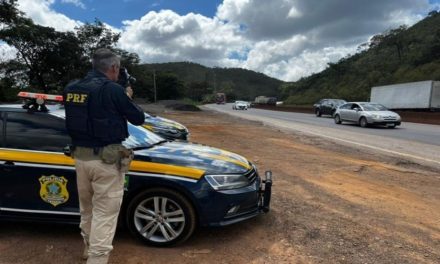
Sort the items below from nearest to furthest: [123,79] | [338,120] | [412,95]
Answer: [123,79]
[338,120]
[412,95]

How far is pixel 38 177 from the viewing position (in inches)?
177

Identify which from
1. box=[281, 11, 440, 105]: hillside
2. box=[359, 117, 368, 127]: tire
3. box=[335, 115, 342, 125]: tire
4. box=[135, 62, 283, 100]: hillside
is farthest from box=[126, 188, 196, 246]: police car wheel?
box=[135, 62, 283, 100]: hillside

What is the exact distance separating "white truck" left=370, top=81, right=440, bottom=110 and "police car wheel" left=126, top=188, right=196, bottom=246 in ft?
98.0

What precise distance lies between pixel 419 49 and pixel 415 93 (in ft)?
92.6

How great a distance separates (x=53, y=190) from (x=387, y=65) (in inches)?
2565

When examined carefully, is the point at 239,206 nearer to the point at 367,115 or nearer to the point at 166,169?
the point at 166,169

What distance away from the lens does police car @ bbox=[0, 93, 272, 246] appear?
14.6ft

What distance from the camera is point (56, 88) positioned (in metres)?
48.6

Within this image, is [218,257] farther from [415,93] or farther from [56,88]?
[56,88]

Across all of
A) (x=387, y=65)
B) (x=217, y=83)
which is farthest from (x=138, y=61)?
(x=217, y=83)

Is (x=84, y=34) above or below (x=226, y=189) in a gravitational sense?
above

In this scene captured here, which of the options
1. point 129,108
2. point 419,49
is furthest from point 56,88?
point 129,108

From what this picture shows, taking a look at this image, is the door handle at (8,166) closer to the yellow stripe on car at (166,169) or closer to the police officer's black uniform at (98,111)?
the yellow stripe on car at (166,169)

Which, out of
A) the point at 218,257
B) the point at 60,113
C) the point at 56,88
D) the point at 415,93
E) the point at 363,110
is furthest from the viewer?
the point at 56,88
